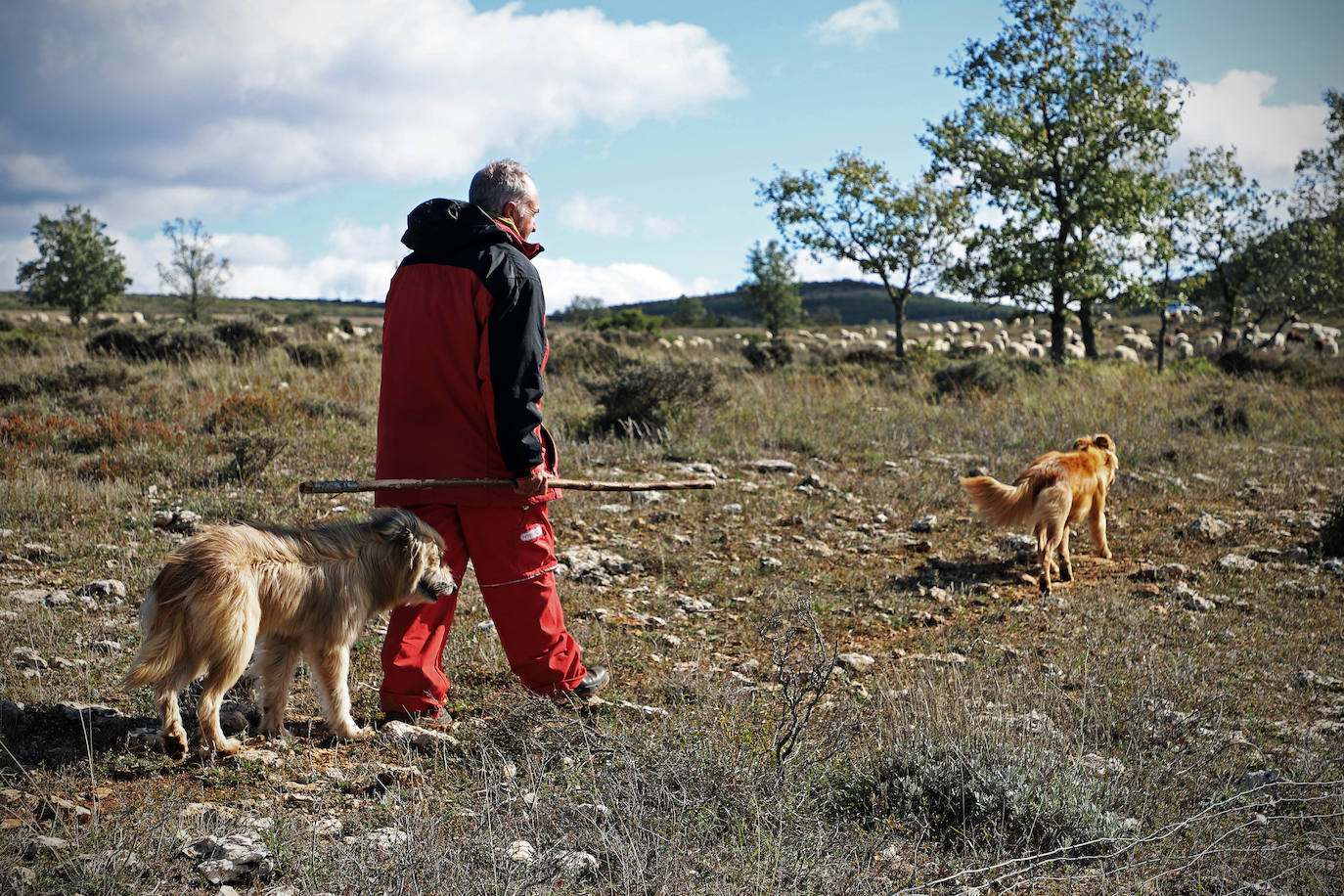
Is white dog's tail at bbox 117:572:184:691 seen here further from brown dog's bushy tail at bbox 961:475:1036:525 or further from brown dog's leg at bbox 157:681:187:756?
brown dog's bushy tail at bbox 961:475:1036:525

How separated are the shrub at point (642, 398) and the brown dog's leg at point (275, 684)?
6928 mm

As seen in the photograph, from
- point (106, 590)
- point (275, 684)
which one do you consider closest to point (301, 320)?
point (106, 590)

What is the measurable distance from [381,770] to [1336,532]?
8058 mm

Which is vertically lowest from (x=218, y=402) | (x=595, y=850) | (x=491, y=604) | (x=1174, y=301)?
(x=595, y=850)

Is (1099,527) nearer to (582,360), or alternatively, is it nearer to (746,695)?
(746,695)

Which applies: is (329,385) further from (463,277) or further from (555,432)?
(463,277)

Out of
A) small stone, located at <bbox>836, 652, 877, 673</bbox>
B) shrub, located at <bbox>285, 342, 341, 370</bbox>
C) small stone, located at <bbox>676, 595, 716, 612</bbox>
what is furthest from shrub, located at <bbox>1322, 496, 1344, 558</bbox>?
shrub, located at <bbox>285, 342, 341, 370</bbox>

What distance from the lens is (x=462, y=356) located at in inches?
150

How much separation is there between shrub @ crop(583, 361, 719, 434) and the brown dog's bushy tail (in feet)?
15.2

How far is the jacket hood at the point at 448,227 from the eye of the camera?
3783 millimetres

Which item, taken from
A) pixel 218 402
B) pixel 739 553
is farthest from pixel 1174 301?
pixel 218 402

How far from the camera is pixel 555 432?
10.6m

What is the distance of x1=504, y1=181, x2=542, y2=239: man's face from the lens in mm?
4012

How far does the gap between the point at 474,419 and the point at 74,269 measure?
50.1m
